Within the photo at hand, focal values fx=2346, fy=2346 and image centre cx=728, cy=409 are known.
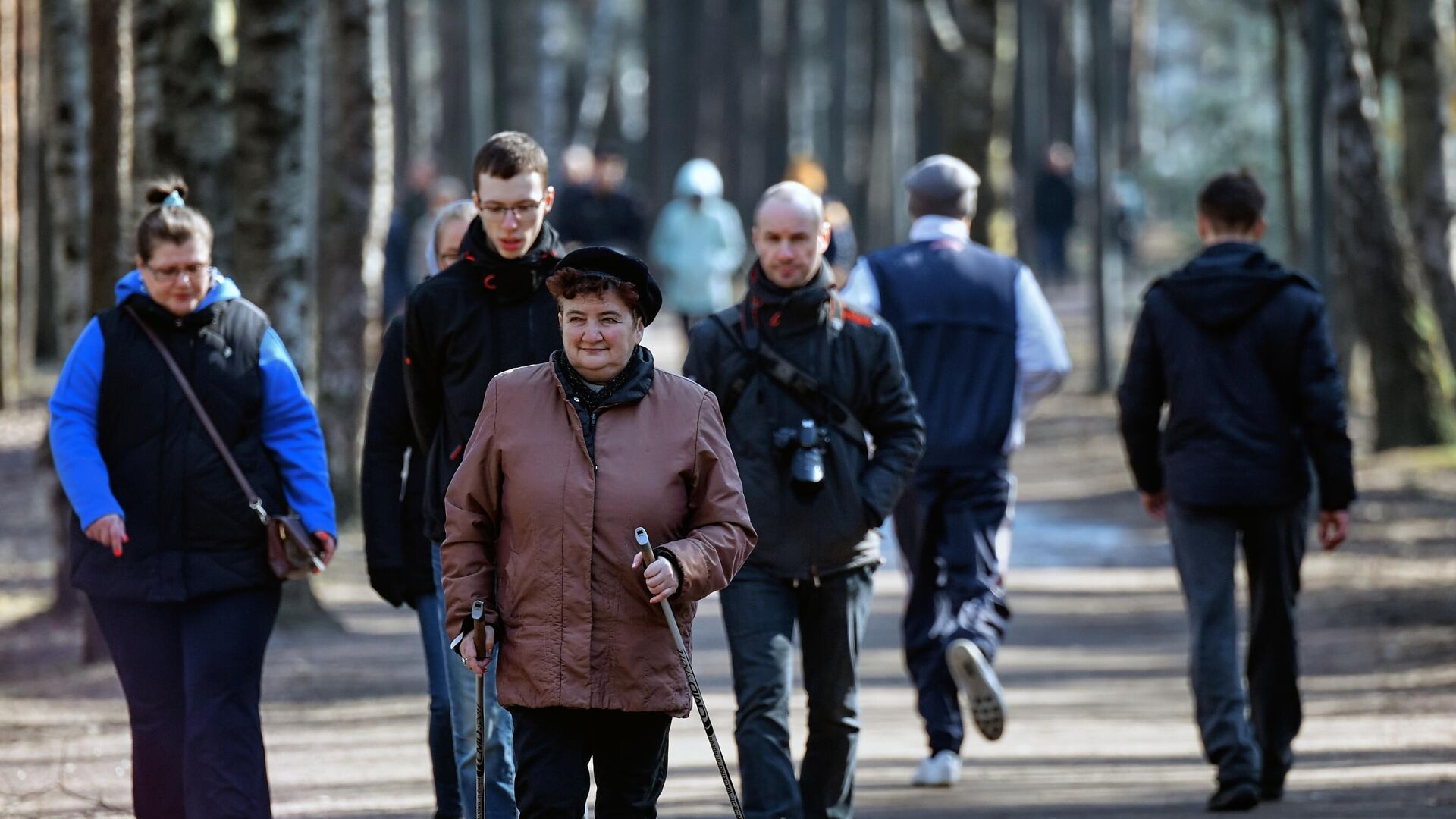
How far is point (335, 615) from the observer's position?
42.3ft

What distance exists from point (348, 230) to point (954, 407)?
7.86m

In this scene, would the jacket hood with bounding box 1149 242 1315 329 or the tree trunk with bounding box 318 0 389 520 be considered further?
the tree trunk with bounding box 318 0 389 520

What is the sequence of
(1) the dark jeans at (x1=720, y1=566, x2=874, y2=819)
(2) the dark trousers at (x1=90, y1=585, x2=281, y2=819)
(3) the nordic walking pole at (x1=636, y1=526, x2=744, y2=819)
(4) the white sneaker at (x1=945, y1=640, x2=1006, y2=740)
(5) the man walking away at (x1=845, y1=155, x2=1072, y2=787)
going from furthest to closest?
(5) the man walking away at (x1=845, y1=155, x2=1072, y2=787) < (4) the white sneaker at (x1=945, y1=640, x2=1006, y2=740) < (1) the dark jeans at (x1=720, y1=566, x2=874, y2=819) < (2) the dark trousers at (x1=90, y1=585, x2=281, y2=819) < (3) the nordic walking pole at (x1=636, y1=526, x2=744, y2=819)

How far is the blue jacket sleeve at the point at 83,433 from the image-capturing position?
20.6ft

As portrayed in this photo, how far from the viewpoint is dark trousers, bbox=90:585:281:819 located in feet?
20.9

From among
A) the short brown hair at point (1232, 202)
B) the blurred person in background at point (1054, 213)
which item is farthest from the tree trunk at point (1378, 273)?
the blurred person in background at point (1054, 213)

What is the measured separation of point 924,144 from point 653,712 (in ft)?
131

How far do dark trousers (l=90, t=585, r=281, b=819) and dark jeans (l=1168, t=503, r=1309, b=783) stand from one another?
3.29 metres

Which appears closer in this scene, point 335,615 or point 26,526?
point 335,615

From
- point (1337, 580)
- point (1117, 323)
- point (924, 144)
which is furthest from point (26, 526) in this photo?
point (924, 144)

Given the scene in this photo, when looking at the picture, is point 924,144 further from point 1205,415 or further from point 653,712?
point 653,712

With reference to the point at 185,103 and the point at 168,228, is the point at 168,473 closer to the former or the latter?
the point at 168,228

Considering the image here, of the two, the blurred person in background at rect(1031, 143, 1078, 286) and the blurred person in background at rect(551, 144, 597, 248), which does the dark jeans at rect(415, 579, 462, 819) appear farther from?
the blurred person in background at rect(1031, 143, 1078, 286)

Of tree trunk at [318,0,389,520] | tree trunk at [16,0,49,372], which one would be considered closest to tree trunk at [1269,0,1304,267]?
tree trunk at [318,0,389,520]
